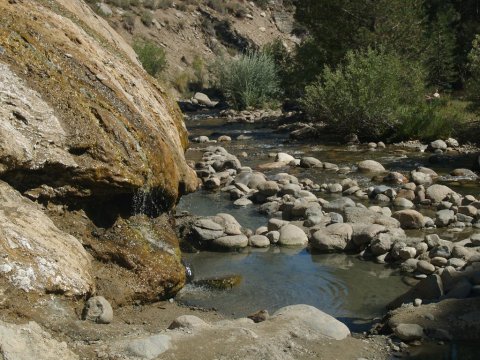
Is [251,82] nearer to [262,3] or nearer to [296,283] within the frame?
[296,283]

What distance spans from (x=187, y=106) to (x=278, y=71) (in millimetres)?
5496

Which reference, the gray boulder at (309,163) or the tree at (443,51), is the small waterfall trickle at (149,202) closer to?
the gray boulder at (309,163)

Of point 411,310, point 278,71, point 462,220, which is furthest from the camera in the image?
point 278,71

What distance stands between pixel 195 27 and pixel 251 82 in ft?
74.8

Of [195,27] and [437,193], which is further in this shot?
[195,27]

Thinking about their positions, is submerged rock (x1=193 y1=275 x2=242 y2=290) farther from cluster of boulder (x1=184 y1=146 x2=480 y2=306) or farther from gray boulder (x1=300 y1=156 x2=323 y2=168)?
gray boulder (x1=300 y1=156 x2=323 y2=168)

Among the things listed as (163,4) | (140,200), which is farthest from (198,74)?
(140,200)

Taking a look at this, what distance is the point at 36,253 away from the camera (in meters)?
5.22

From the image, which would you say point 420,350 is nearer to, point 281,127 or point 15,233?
point 15,233

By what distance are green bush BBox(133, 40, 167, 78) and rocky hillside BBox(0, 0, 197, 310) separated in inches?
1340

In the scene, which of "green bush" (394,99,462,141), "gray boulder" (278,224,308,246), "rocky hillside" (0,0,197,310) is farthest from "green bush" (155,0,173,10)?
"rocky hillside" (0,0,197,310)

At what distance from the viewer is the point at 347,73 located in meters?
22.3

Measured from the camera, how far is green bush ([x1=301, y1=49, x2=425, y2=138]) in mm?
21312

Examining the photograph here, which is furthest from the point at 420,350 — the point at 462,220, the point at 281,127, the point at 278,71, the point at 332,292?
the point at 278,71
